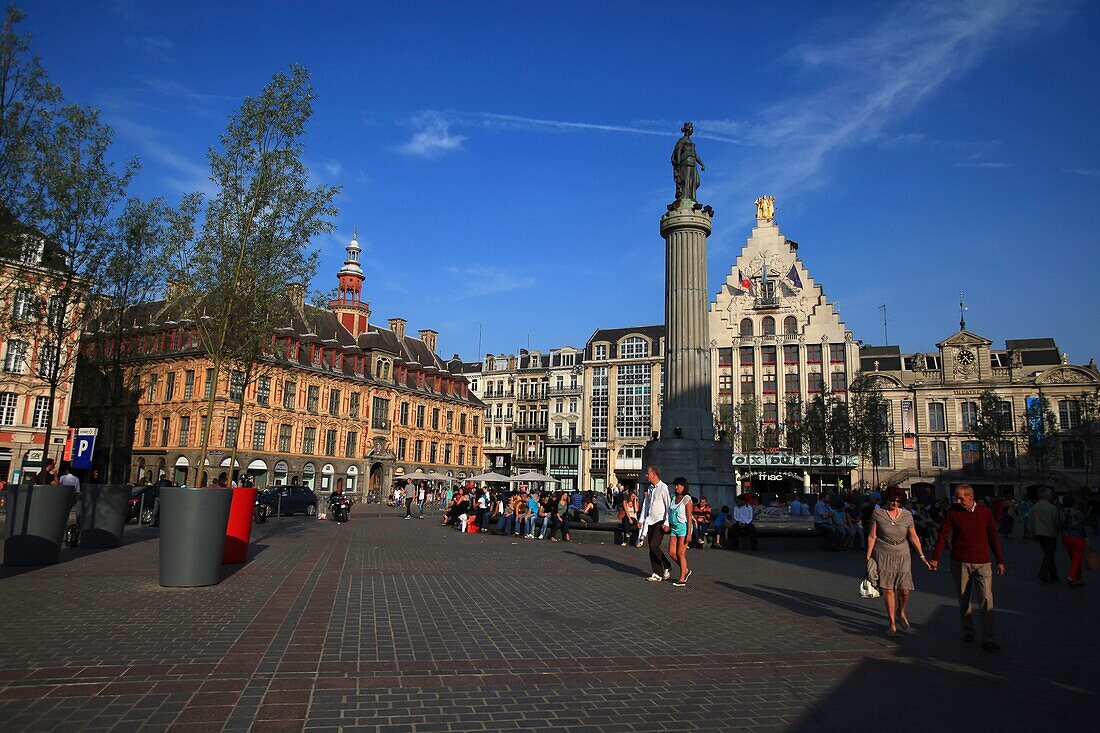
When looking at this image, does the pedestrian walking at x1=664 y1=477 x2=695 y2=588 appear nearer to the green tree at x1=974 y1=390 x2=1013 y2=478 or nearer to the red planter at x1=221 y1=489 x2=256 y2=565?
the red planter at x1=221 y1=489 x2=256 y2=565

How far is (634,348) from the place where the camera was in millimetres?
74375

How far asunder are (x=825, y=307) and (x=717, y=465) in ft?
149

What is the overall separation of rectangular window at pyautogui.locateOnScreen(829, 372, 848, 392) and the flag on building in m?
8.44

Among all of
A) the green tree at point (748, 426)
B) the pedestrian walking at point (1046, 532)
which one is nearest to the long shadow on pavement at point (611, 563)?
the pedestrian walking at point (1046, 532)

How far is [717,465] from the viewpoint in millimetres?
24141

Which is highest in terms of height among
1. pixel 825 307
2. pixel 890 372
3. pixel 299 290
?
pixel 825 307

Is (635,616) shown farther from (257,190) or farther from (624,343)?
(624,343)

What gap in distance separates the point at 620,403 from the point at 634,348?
5843 millimetres

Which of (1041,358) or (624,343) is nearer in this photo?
(1041,358)

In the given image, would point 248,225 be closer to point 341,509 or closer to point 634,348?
point 341,509

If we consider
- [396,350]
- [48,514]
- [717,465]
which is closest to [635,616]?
[48,514]

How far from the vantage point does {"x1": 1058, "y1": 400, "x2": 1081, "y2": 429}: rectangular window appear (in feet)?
189

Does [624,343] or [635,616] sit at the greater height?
[624,343]

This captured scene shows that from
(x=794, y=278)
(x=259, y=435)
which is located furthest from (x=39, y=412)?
(x=794, y=278)
